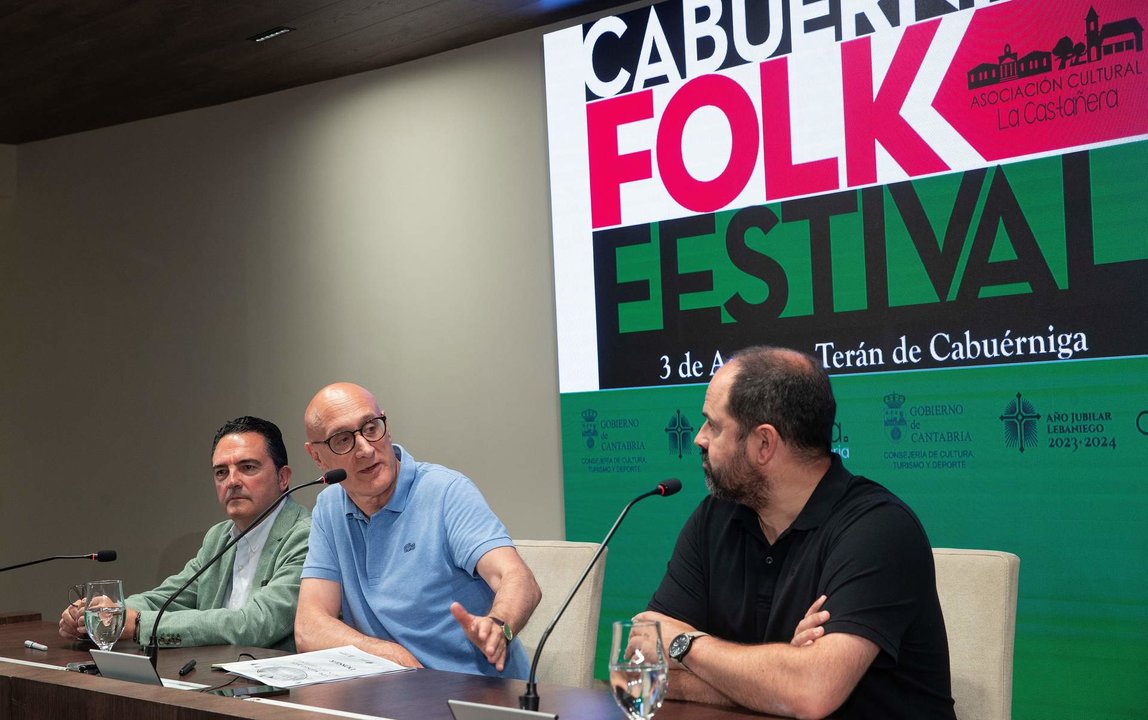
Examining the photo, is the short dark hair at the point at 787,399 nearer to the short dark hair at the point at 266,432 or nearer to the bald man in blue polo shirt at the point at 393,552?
the bald man in blue polo shirt at the point at 393,552

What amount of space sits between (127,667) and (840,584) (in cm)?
128

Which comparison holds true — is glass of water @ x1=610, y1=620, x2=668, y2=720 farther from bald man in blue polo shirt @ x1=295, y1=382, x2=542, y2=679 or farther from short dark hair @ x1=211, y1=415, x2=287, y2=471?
short dark hair @ x1=211, y1=415, x2=287, y2=471

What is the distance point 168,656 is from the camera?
2525mm

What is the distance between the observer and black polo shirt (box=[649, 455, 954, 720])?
1.89 m

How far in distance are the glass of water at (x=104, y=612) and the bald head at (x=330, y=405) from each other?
0.61m

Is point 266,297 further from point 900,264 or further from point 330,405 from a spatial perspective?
point 900,264

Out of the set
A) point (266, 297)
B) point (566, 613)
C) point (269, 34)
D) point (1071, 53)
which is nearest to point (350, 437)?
point (566, 613)

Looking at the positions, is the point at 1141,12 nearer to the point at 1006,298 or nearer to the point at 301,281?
the point at 1006,298

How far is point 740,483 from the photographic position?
82.7 inches

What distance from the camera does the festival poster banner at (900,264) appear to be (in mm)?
3092

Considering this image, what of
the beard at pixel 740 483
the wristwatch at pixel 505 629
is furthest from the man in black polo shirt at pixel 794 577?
the wristwatch at pixel 505 629

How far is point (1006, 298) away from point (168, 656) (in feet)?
7.63

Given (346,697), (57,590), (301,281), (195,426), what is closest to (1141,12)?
(346,697)

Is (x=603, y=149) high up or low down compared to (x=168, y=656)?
up
